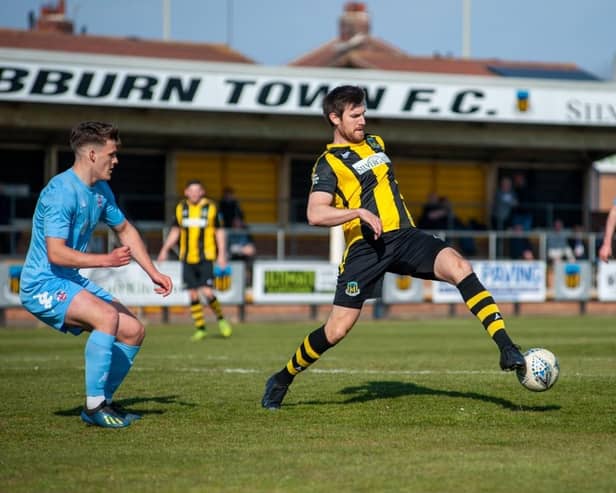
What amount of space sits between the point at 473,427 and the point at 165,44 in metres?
30.5

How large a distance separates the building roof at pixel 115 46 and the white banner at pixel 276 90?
7.68 meters

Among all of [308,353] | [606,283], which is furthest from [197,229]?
[606,283]

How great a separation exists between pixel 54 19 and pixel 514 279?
3085 cm

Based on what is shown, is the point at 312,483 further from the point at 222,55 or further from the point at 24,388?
the point at 222,55

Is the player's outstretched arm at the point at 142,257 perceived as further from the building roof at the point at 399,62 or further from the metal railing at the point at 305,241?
the building roof at the point at 399,62

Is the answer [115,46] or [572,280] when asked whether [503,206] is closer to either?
[572,280]

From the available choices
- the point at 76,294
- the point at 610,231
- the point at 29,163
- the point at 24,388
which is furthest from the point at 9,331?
the point at 76,294

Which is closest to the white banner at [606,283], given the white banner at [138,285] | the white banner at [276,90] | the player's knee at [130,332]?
the white banner at [276,90]

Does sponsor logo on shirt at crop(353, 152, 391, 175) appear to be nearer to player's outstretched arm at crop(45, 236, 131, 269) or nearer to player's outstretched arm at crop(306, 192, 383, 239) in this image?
player's outstretched arm at crop(306, 192, 383, 239)

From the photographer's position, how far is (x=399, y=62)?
36562mm

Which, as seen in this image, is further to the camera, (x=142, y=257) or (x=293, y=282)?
(x=293, y=282)

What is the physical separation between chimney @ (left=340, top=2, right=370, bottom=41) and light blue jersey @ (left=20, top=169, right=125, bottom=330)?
158 ft

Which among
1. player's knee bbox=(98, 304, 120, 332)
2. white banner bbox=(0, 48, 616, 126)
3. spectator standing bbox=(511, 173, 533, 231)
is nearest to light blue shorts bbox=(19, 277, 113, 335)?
player's knee bbox=(98, 304, 120, 332)

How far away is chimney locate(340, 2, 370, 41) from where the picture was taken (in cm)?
5494
